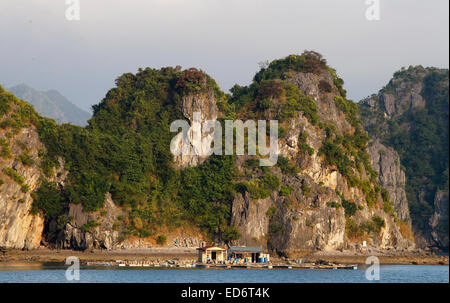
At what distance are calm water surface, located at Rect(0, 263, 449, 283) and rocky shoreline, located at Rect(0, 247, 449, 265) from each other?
16.5 ft

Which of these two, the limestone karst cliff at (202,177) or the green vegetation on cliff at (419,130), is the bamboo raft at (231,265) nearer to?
the limestone karst cliff at (202,177)

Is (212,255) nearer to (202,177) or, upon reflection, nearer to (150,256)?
(150,256)

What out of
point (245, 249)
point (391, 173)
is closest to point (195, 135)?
point (245, 249)

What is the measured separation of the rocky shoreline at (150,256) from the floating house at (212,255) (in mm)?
1637

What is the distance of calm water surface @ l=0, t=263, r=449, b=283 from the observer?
46719 mm

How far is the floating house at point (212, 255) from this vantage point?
6162 centimetres

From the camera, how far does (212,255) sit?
2454 inches

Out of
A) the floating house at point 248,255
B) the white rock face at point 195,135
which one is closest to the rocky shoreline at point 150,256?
the floating house at point 248,255

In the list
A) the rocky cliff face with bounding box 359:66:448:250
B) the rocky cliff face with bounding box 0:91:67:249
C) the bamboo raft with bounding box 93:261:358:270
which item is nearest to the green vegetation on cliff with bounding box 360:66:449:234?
the rocky cliff face with bounding box 359:66:448:250

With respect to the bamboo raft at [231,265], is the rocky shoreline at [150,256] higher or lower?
higher

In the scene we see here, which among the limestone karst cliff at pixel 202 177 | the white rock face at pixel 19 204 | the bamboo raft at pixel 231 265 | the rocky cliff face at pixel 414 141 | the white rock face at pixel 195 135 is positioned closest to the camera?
the bamboo raft at pixel 231 265

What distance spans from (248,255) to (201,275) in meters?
12.1

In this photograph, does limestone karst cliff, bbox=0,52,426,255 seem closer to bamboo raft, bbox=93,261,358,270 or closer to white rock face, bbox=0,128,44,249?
white rock face, bbox=0,128,44,249

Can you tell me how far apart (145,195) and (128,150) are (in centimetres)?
535
